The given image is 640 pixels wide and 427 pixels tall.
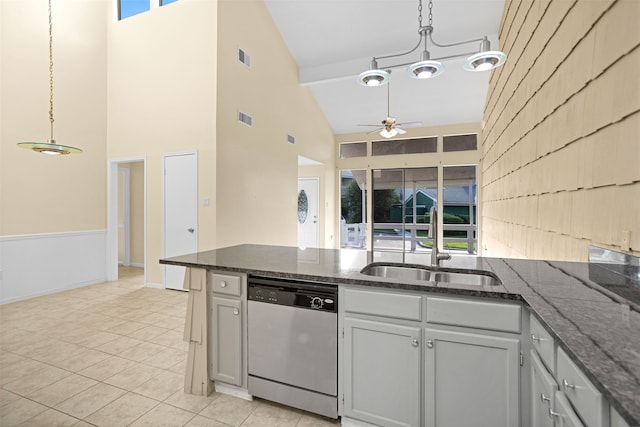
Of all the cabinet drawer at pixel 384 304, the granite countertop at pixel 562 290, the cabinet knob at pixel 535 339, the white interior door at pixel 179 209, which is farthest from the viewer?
the white interior door at pixel 179 209

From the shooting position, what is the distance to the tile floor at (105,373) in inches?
75.5

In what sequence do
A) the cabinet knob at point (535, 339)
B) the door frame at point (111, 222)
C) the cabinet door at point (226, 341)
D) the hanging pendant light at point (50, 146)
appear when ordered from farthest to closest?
the door frame at point (111, 222)
the hanging pendant light at point (50, 146)
the cabinet door at point (226, 341)
the cabinet knob at point (535, 339)

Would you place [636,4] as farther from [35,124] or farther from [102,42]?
[102,42]

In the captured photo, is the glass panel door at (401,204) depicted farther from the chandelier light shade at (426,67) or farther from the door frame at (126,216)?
the door frame at (126,216)

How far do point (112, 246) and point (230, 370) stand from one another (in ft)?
14.6

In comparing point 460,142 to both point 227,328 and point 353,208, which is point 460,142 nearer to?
point 353,208

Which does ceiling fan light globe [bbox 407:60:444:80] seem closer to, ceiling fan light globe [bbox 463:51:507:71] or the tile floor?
ceiling fan light globe [bbox 463:51:507:71]

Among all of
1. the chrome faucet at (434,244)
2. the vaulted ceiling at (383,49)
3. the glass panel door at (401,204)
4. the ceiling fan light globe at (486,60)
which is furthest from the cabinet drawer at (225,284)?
the glass panel door at (401,204)

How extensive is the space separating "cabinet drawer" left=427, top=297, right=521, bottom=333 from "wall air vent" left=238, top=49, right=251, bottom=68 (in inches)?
188

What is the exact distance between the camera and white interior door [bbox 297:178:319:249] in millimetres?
8359

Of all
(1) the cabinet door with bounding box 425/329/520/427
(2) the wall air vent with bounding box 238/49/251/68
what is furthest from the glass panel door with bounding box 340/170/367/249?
(1) the cabinet door with bounding box 425/329/520/427

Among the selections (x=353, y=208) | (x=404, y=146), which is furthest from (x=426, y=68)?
(x=353, y=208)

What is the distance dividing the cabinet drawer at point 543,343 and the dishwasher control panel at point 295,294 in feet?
3.01

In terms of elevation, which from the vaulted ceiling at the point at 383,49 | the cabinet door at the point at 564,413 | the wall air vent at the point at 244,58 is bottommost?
the cabinet door at the point at 564,413
